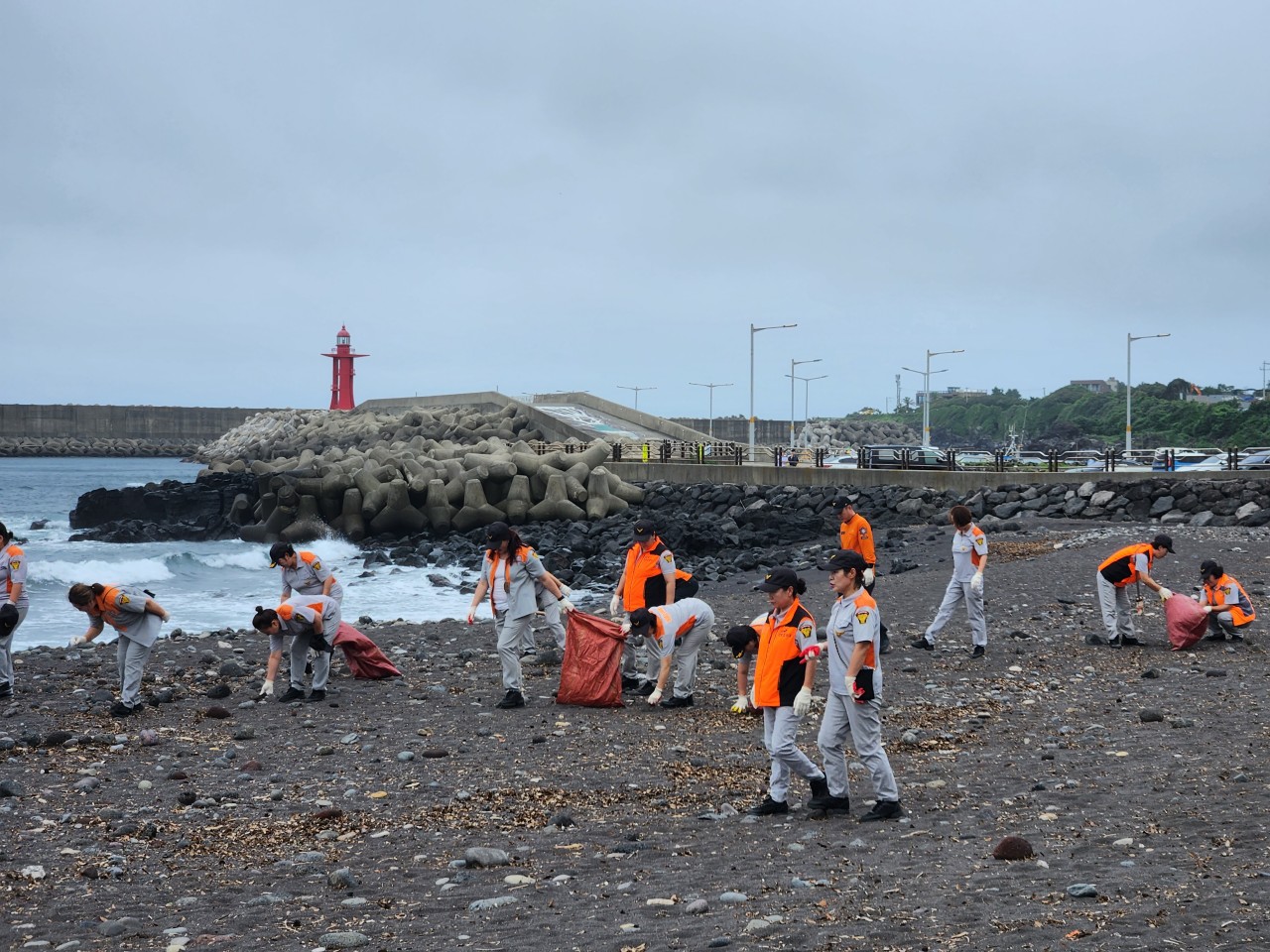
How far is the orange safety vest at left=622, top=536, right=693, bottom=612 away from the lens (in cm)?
1131

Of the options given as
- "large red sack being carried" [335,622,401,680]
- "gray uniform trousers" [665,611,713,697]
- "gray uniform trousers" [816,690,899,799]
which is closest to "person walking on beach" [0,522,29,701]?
"large red sack being carried" [335,622,401,680]

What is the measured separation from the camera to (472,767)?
29.7ft

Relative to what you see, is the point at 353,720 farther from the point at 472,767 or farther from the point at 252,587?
the point at 252,587

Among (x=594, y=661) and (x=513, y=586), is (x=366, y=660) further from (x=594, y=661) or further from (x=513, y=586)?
(x=594, y=661)

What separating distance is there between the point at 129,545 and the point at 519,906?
1368 inches

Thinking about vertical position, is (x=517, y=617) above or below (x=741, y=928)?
above

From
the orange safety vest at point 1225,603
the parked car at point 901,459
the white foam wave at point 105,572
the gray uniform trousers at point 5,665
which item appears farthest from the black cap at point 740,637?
the parked car at point 901,459

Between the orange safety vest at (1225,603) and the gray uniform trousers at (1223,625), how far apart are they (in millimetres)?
42

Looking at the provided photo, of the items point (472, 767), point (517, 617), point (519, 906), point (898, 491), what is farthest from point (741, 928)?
point (898, 491)

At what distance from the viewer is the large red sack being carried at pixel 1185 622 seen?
12930 mm

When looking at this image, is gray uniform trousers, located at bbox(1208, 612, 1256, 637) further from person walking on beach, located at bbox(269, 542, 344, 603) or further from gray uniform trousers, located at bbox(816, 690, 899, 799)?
person walking on beach, located at bbox(269, 542, 344, 603)

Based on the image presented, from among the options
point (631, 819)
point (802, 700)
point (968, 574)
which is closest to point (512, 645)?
point (631, 819)

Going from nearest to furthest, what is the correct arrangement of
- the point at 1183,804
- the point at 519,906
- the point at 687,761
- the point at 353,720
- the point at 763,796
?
the point at 519,906 < the point at 1183,804 < the point at 763,796 < the point at 687,761 < the point at 353,720

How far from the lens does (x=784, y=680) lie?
721cm
